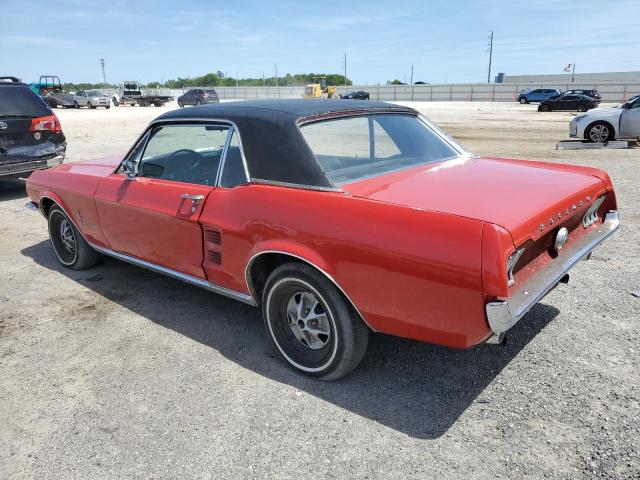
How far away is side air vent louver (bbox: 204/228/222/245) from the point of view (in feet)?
10.6

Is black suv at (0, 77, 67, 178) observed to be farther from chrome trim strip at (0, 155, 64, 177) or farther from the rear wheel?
the rear wheel

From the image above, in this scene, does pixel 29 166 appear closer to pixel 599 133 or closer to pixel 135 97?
pixel 599 133

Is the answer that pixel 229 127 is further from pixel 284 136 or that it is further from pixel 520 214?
pixel 520 214

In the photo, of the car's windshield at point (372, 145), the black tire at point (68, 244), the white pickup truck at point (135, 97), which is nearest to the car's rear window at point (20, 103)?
the black tire at point (68, 244)

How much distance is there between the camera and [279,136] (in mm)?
3051

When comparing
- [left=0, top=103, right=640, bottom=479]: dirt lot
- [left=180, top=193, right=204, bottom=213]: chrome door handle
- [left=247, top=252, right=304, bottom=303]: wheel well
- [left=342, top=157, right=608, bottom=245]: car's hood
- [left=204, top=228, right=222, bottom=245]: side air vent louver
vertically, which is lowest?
[left=0, top=103, right=640, bottom=479]: dirt lot

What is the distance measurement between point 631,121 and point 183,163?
42.7 ft

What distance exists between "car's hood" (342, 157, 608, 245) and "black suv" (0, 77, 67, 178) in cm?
707

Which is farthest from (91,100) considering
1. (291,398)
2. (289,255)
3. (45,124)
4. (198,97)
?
(291,398)

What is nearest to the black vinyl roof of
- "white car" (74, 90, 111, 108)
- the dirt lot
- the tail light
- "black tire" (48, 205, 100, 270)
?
the dirt lot

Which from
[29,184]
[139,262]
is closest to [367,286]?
[139,262]

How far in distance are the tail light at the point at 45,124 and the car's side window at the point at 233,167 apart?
624 cm

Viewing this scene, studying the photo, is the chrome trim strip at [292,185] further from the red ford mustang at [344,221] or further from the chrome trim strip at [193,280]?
the chrome trim strip at [193,280]

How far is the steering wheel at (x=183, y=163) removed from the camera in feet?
12.2
